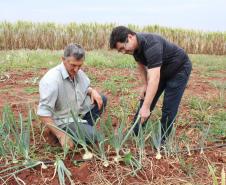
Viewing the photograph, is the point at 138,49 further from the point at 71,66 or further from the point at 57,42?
the point at 57,42

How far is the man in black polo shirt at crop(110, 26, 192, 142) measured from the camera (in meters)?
3.88

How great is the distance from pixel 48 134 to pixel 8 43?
574 inches

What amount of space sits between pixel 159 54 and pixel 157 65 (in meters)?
0.11

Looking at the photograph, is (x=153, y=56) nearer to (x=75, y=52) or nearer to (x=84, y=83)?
(x=75, y=52)

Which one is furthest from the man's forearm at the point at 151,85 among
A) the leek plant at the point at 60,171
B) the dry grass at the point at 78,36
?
the dry grass at the point at 78,36

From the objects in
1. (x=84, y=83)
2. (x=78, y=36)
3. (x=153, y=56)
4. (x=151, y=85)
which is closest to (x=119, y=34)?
(x=153, y=56)

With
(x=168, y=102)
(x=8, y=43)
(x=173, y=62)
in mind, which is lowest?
(x=8, y=43)

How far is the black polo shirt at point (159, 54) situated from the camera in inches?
155

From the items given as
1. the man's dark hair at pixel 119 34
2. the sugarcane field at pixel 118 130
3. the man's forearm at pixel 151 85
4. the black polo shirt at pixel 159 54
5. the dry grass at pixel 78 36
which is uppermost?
the man's dark hair at pixel 119 34

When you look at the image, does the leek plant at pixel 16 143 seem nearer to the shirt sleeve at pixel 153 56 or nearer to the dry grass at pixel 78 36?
the shirt sleeve at pixel 153 56

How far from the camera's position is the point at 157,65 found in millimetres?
3918

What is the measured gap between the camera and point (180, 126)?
5.37 meters

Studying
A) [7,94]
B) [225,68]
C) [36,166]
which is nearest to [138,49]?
[36,166]

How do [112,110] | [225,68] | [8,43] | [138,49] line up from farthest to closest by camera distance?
1. [8,43]
2. [225,68]
3. [112,110]
4. [138,49]
